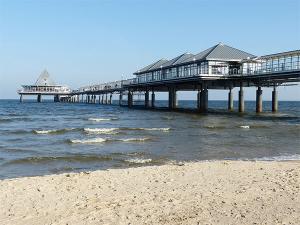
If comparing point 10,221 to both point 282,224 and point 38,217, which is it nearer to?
point 38,217

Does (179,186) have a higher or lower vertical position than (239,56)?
lower

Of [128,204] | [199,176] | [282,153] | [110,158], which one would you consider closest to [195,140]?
[282,153]

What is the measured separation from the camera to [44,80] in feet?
407

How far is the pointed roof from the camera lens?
122700 millimetres

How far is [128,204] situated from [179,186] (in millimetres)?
A: 1865

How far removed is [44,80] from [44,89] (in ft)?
14.6

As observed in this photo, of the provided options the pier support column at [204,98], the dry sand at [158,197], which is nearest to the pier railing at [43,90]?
the pier support column at [204,98]

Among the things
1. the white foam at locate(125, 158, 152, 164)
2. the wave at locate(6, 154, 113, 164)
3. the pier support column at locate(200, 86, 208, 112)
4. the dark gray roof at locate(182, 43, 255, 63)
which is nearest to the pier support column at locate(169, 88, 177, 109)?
the dark gray roof at locate(182, 43, 255, 63)

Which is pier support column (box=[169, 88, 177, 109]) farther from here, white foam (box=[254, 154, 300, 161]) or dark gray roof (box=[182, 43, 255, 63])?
white foam (box=[254, 154, 300, 161])

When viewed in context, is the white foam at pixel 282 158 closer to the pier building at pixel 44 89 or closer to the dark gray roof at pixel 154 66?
the dark gray roof at pixel 154 66

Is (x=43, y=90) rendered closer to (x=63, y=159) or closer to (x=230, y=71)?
(x=230, y=71)

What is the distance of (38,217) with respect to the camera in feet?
23.7

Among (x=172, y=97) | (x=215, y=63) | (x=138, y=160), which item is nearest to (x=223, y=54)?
(x=215, y=63)

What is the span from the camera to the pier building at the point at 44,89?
11694cm
